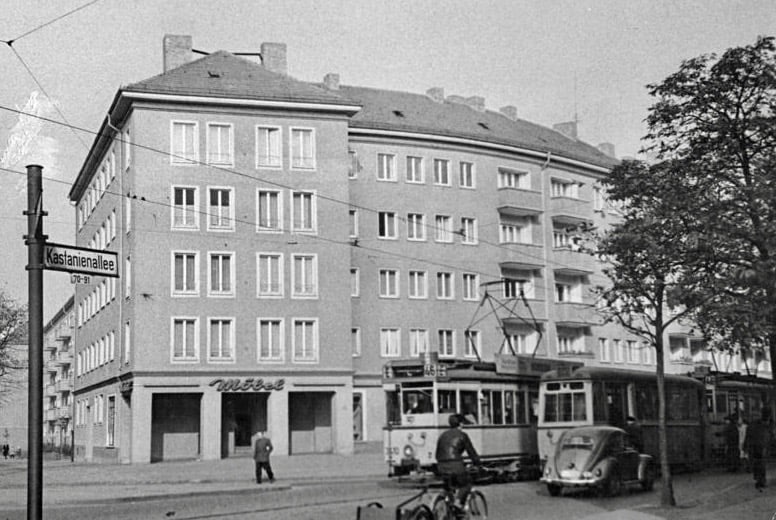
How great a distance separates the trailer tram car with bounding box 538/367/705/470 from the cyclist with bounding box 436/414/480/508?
10.3 meters

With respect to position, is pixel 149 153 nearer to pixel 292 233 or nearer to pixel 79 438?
pixel 292 233

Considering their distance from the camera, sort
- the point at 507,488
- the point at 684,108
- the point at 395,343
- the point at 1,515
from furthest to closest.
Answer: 1. the point at 395,343
2. the point at 507,488
3. the point at 1,515
4. the point at 684,108

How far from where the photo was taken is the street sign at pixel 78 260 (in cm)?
1001

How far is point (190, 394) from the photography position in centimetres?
4722

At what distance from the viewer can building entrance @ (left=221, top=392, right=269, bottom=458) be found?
158 ft

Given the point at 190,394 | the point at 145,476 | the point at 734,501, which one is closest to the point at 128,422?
the point at 190,394

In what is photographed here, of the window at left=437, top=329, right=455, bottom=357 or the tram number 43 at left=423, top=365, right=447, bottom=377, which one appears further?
the window at left=437, top=329, right=455, bottom=357

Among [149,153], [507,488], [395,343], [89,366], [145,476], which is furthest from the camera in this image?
[89,366]

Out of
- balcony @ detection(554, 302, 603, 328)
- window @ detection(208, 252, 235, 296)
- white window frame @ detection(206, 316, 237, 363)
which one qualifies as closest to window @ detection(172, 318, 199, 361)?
white window frame @ detection(206, 316, 237, 363)

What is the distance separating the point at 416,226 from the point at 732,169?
37092mm

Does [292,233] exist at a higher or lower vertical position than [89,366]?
higher

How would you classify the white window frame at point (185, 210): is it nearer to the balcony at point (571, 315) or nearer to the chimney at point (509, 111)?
the balcony at point (571, 315)

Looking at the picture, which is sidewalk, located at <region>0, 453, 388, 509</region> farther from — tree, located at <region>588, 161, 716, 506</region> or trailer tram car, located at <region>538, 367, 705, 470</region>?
tree, located at <region>588, 161, 716, 506</region>

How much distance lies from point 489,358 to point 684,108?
37.2 meters
